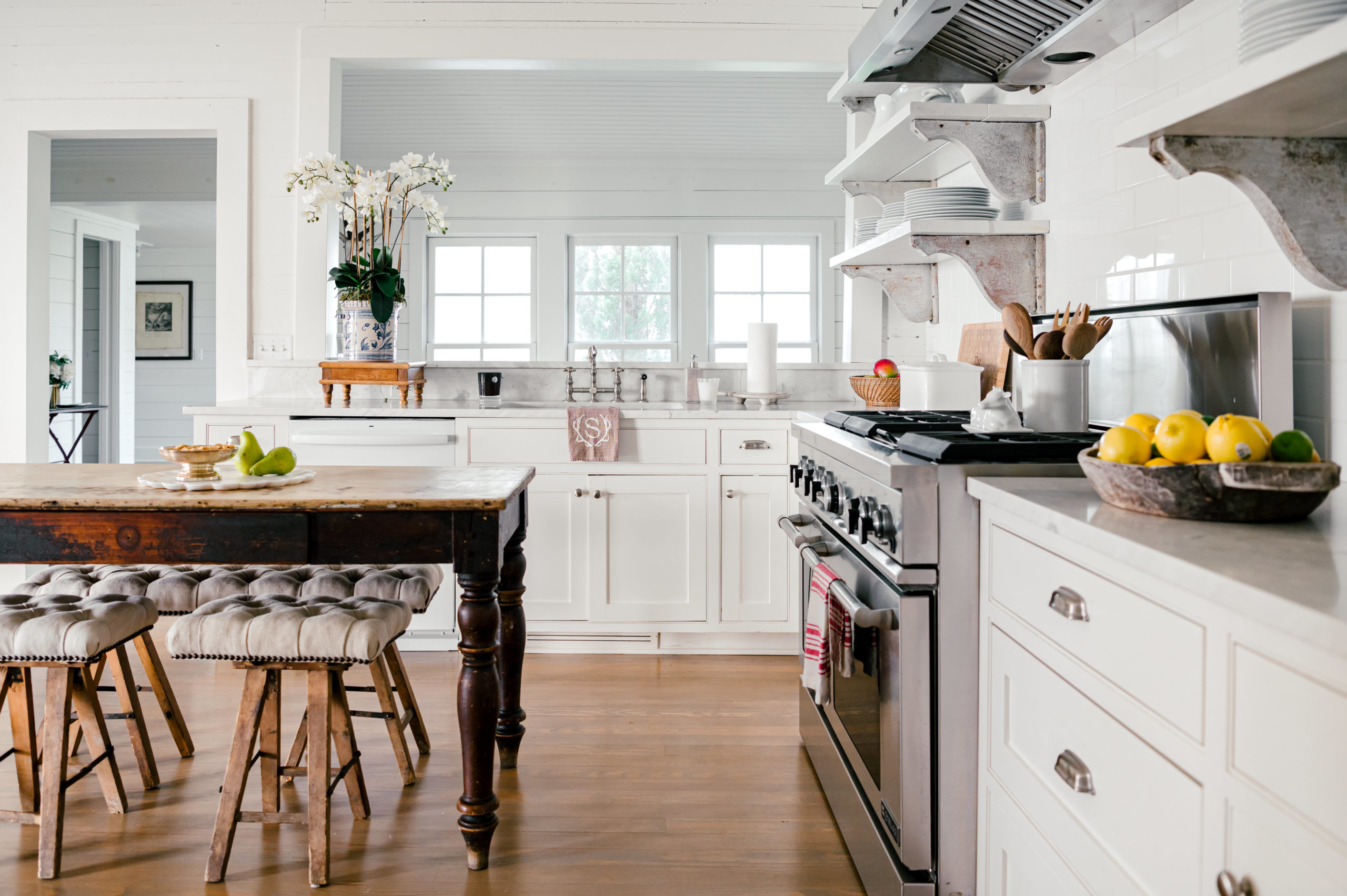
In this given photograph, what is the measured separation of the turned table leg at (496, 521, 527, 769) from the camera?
2.53m

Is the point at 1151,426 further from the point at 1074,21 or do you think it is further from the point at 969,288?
the point at 969,288

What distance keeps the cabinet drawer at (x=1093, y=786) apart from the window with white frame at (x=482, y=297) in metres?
6.11

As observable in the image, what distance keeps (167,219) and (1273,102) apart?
854 cm

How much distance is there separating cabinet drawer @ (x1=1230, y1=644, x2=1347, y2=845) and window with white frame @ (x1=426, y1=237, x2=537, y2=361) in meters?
6.64

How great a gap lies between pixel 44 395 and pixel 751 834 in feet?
13.6

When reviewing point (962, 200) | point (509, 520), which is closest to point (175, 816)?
point (509, 520)

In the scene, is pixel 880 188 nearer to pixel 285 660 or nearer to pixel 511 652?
pixel 511 652

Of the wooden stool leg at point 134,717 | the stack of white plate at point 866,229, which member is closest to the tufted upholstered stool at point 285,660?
the wooden stool leg at point 134,717

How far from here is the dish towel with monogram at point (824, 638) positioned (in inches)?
71.8

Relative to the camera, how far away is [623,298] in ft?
23.7

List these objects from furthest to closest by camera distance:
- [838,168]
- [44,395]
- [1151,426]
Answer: [44,395] < [838,168] < [1151,426]

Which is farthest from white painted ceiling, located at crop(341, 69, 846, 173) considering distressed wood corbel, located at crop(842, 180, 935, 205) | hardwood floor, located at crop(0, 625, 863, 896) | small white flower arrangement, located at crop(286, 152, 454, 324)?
hardwood floor, located at crop(0, 625, 863, 896)

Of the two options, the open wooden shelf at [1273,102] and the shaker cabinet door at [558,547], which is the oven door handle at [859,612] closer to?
the open wooden shelf at [1273,102]

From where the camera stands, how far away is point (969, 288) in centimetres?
320
